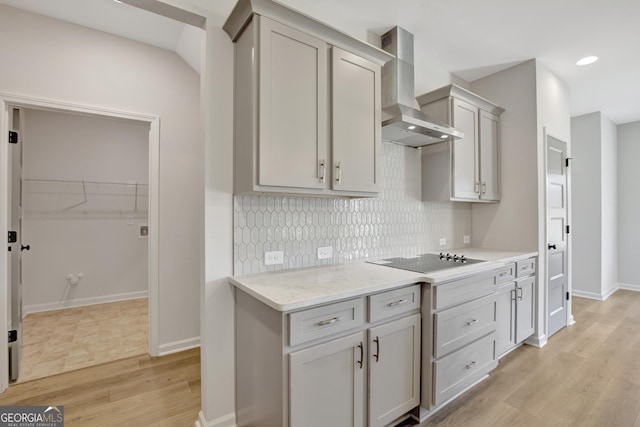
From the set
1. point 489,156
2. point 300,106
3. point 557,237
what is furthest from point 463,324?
point 557,237

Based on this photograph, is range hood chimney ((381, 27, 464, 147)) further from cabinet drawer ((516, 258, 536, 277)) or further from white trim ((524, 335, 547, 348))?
white trim ((524, 335, 547, 348))

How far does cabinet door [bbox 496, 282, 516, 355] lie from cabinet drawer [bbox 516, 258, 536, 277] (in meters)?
0.19

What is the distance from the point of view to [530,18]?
240 centimetres

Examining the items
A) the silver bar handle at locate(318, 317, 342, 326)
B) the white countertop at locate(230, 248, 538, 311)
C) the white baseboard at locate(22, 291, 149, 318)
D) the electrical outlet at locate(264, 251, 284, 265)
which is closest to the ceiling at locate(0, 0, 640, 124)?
the electrical outlet at locate(264, 251, 284, 265)

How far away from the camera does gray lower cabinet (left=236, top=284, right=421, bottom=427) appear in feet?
4.49

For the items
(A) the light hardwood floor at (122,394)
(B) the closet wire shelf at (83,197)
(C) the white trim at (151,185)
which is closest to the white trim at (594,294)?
(A) the light hardwood floor at (122,394)

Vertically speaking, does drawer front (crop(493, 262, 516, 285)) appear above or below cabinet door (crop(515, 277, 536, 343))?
above

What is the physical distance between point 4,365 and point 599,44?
221 inches

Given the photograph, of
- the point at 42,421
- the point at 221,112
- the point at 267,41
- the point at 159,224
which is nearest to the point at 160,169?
the point at 159,224

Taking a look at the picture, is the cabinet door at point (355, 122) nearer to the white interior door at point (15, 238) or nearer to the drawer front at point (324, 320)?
the drawer front at point (324, 320)

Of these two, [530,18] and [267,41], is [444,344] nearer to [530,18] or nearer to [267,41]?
[267,41]

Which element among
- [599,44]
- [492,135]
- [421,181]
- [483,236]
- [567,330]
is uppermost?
[599,44]

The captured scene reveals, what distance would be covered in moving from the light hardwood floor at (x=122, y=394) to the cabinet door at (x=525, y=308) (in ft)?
9.21

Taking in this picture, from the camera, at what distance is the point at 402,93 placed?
2.52 meters
